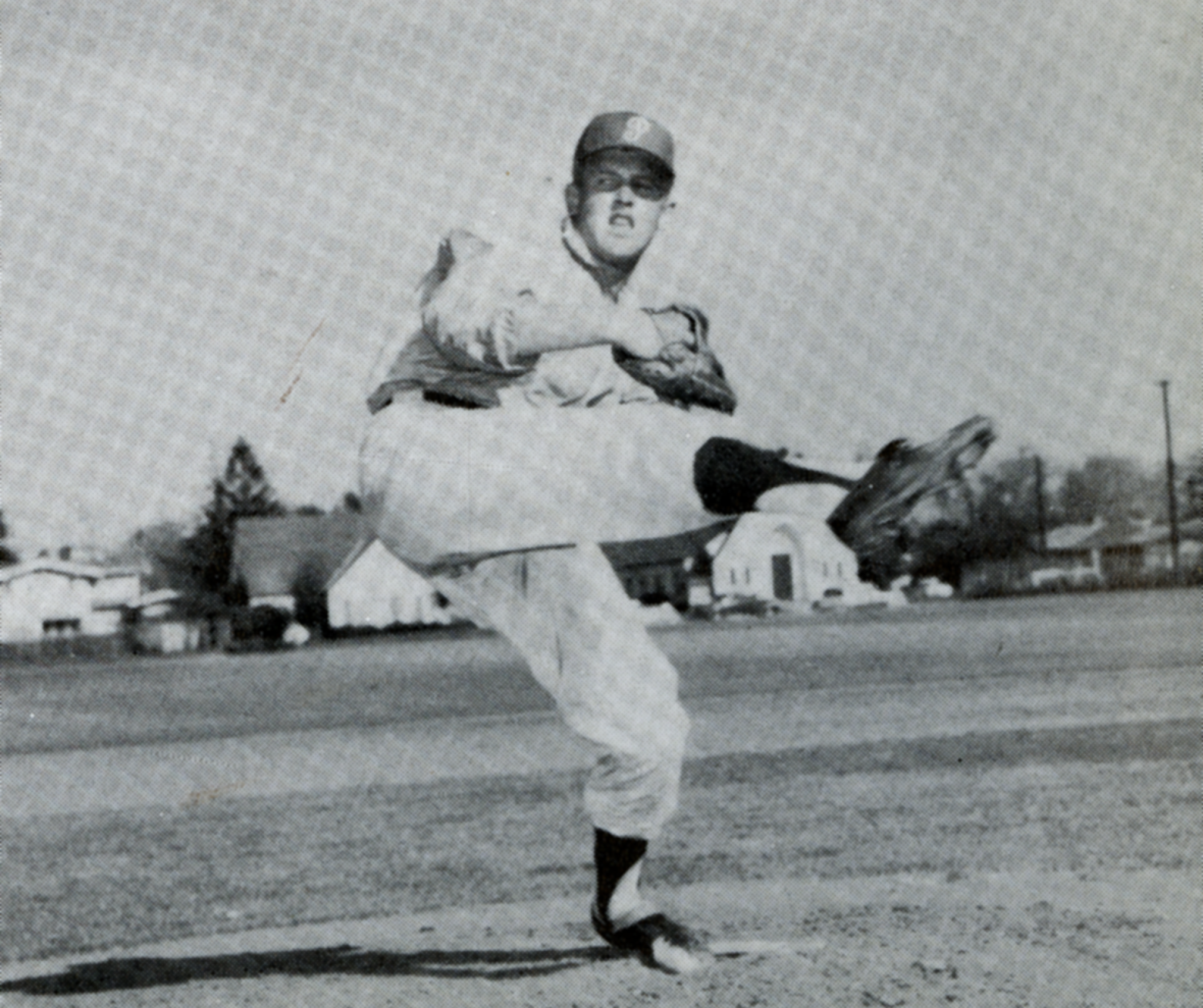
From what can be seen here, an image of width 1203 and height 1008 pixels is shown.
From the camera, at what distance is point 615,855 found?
3928mm

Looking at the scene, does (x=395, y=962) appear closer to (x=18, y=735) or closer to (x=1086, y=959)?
(x=1086, y=959)

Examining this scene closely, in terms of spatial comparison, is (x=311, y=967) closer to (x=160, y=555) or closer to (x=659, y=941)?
(x=659, y=941)

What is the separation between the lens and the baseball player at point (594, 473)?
3705 mm

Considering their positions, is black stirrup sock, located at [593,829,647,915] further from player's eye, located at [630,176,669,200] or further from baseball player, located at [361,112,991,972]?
player's eye, located at [630,176,669,200]

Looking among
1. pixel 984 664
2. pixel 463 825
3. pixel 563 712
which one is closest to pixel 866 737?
pixel 463 825

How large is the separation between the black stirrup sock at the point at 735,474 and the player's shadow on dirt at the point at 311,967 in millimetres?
1480

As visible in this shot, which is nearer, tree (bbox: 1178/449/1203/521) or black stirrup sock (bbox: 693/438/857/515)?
black stirrup sock (bbox: 693/438/857/515)

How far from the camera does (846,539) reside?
3906 mm

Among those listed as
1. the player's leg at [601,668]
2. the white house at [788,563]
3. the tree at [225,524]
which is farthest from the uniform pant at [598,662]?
the tree at [225,524]

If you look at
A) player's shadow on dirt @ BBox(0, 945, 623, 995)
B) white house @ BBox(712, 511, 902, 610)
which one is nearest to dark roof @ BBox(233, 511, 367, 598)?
player's shadow on dirt @ BBox(0, 945, 623, 995)

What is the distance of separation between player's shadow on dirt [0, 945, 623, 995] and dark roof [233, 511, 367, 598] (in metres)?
3.56

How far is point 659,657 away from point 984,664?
1763cm

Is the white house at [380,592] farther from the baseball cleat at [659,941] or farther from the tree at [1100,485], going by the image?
the tree at [1100,485]

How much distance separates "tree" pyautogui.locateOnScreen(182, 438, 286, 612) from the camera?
6730mm
